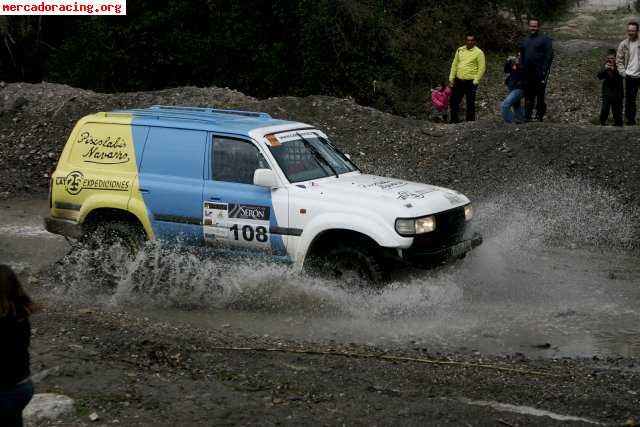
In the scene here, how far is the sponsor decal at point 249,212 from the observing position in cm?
990

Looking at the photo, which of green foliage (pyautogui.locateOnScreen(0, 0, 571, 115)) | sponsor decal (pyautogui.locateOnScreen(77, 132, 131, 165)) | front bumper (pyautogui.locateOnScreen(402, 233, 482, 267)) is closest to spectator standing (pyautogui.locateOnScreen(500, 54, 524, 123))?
green foliage (pyautogui.locateOnScreen(0, 0, 571, 115))

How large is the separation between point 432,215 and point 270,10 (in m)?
14.7

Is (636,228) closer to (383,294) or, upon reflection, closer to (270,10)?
(383,294)

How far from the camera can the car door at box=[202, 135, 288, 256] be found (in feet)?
32.4

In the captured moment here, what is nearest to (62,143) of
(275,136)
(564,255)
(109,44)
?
(109,44)

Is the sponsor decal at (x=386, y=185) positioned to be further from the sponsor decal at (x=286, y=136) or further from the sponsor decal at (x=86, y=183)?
the sponsor decal at (x=86, y=183)

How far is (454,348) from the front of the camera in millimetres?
8586

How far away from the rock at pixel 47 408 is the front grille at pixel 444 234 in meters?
3.98

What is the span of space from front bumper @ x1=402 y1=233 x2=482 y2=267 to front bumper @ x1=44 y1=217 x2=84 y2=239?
3.96 meters

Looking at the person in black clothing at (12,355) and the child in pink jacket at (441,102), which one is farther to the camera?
the child in pink jacket at (441,102)

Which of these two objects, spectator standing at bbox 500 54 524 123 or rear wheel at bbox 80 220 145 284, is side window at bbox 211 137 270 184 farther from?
spectator standing at bbox 500 54 524 123

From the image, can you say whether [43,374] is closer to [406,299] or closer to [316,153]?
[406,299]

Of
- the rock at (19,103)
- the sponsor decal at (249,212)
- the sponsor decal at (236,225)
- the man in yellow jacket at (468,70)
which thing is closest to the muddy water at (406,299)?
the sponsor decal at (236,225)

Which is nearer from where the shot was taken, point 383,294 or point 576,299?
point 383,294
